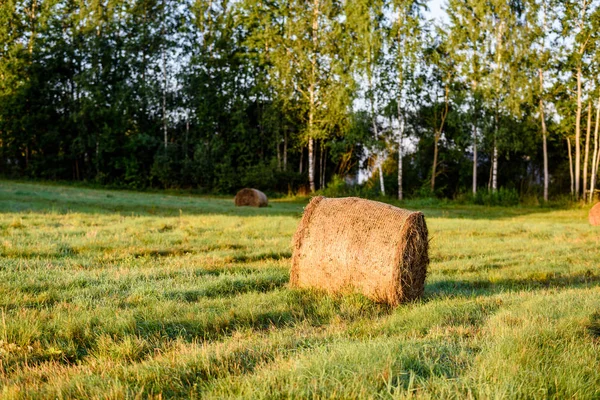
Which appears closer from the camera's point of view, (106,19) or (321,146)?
(321,146)

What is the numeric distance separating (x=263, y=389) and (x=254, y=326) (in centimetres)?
211

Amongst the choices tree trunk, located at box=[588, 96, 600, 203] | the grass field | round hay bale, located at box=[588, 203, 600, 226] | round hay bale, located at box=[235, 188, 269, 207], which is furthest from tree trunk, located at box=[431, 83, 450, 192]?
the grass field

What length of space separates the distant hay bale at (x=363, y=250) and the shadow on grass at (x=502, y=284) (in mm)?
605

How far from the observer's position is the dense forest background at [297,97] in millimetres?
31562

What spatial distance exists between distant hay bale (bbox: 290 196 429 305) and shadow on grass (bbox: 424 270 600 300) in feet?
1.98

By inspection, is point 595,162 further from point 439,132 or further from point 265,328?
point 265,328

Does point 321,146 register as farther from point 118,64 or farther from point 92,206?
point 92,206

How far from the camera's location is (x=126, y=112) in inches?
1551

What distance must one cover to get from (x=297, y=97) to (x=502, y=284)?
29.0 meters

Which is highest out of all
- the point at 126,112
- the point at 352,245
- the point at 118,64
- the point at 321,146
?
the point at 118,64

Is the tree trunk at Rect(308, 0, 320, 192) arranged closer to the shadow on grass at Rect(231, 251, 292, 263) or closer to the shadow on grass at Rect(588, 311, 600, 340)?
the shadow on grass at Rect(231, 251, 292, 263)

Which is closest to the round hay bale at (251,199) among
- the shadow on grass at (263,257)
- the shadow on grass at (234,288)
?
the shadow on grass at (263,257)

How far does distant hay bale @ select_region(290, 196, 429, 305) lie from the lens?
708 centimetres

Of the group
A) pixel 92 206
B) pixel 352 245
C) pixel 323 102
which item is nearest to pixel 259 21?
pixel 323 102
